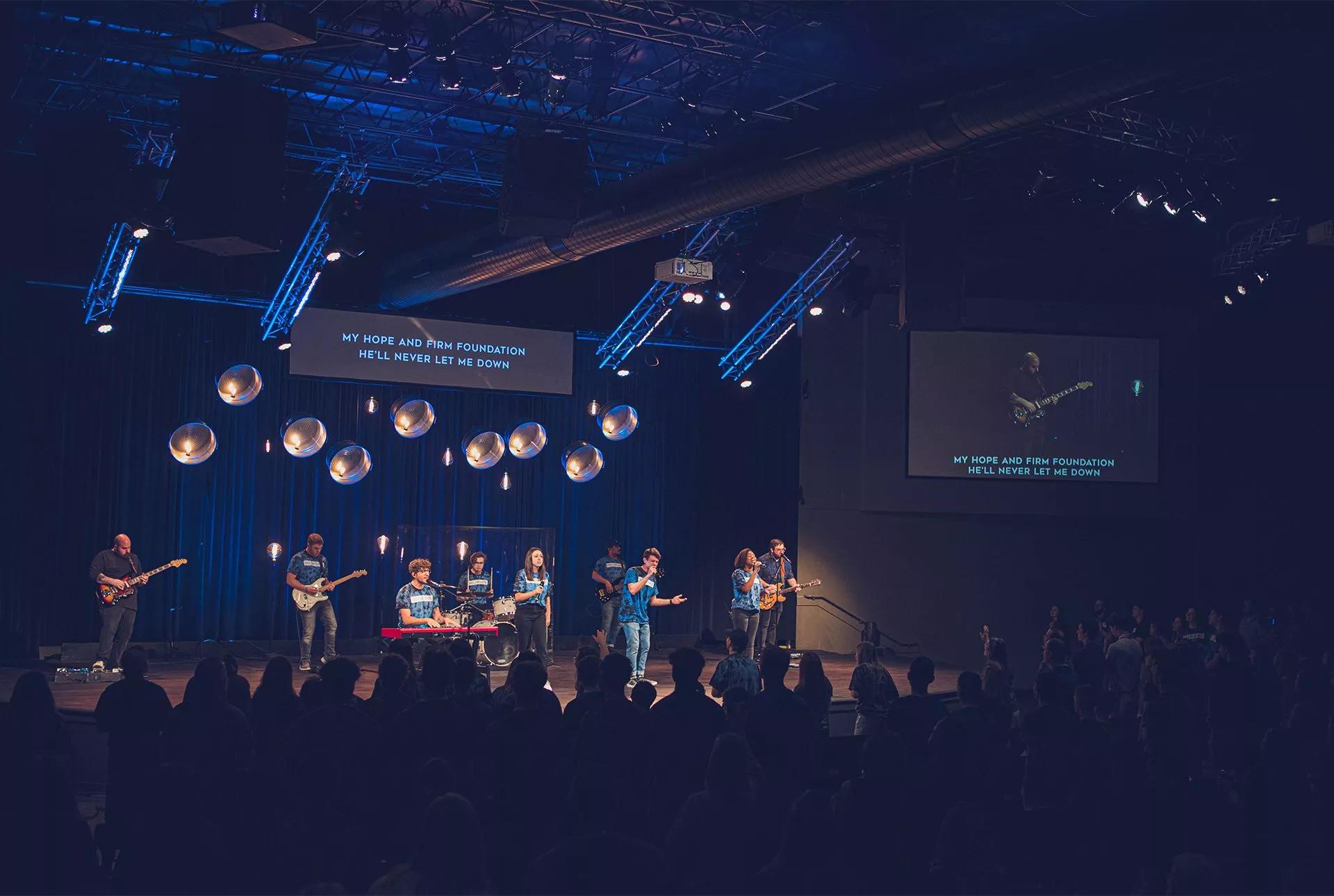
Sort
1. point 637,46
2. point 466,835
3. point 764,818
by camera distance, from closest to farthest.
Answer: point 466,835, point 764,818, point 637,46

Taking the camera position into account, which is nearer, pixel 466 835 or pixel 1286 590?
pixel 466 835

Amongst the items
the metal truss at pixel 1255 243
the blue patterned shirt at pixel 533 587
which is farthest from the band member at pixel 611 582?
the metal truss at pixel 1255 243

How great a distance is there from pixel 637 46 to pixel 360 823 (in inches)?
303

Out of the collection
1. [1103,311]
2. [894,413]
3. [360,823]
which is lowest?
[360,823]

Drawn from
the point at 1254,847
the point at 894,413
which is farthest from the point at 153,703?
the point at 894,413

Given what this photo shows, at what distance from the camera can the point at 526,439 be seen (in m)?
16.1

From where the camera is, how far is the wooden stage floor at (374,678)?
38.6 ft

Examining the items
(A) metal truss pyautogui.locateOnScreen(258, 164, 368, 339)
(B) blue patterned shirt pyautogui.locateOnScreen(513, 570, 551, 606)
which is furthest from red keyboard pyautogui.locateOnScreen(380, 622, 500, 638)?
(A) metal truss pyautogui.locateOnScreen(258, 164, 368, 339)

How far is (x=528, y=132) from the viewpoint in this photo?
1105 cm

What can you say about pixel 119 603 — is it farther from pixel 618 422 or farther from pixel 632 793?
pixel 632 793

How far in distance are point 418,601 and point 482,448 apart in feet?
9.31

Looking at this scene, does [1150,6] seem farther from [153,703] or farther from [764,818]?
[153,703]

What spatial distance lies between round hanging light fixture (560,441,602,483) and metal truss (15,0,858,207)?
3.88 m

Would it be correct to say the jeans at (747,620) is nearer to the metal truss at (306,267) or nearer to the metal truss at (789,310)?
the metal truss at (789,310)
